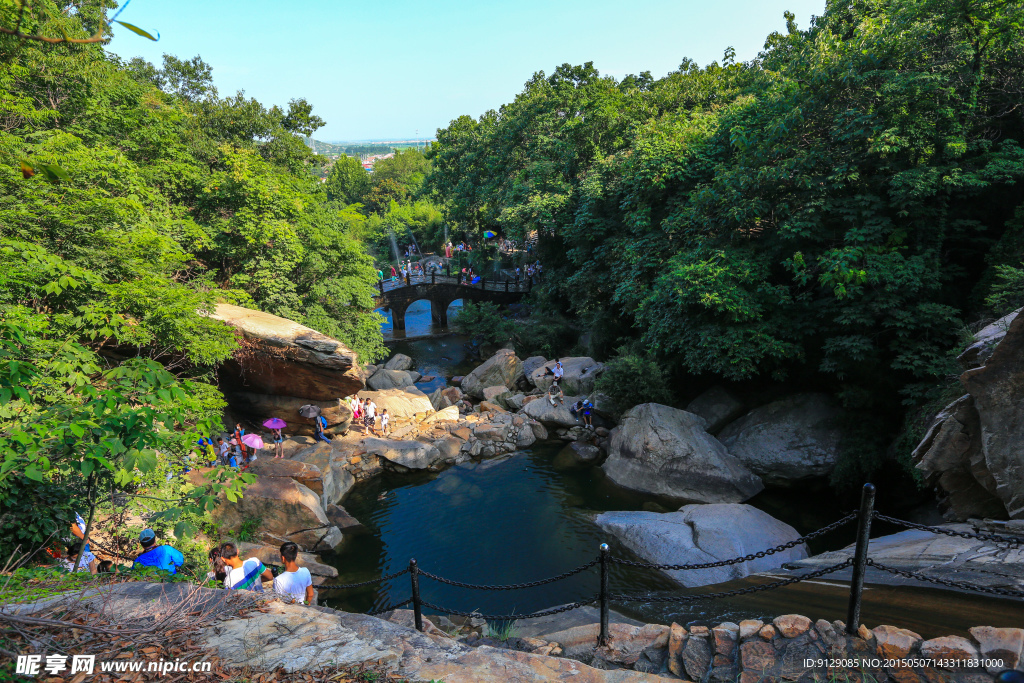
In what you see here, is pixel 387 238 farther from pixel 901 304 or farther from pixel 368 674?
pixel 368 674

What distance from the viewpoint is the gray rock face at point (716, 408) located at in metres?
13.7

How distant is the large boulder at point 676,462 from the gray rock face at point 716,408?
929mm

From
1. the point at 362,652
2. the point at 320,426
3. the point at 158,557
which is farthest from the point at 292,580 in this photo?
the point at 320,426

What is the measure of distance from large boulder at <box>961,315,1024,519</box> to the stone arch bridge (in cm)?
2441

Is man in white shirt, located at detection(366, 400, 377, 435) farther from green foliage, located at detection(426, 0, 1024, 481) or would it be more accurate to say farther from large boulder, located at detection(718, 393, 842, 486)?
large boulder, located at detection(718, 393, 842, 486)

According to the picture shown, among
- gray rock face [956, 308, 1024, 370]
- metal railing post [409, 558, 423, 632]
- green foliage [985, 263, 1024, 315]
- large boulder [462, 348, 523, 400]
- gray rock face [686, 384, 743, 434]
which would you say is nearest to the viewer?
metal railing post [409, 558, 423, 632]

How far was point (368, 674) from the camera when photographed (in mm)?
3578

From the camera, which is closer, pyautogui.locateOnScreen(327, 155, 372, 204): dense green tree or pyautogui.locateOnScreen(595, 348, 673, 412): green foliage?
pyautogui.locateOnScreen(595, 348, 673, 412): green foliage

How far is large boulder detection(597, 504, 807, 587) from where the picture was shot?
8922mm

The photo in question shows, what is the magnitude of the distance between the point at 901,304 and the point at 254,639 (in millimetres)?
12116

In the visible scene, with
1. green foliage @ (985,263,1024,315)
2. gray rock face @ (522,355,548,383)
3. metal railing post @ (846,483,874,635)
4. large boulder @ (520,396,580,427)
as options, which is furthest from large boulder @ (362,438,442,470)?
green foliage @ (985,263,1024,315)

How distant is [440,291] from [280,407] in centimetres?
1721

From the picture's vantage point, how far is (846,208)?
447 inches

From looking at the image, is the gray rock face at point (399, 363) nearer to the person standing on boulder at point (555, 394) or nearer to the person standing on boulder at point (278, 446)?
the person standing on boulder at point (555, 394)
